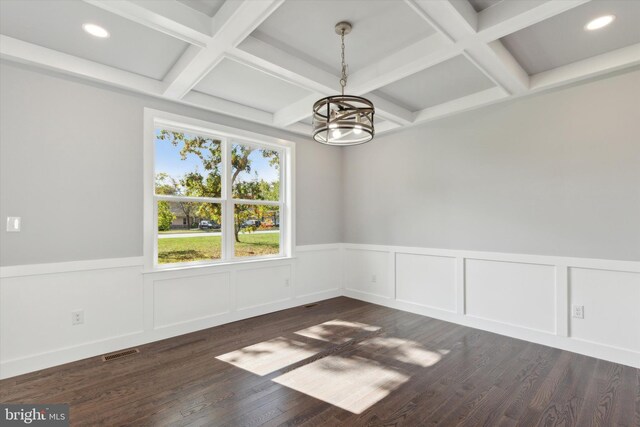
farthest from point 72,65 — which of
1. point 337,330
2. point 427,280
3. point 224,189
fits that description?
point 427,280

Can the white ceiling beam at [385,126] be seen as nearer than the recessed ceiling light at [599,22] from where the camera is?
No

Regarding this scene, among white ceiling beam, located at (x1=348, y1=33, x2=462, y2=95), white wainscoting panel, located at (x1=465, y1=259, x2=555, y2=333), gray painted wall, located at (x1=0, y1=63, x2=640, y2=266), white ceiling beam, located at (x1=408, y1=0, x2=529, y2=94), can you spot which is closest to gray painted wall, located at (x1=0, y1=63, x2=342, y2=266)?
gray painted wall, located at (x1=0, y1=63, x2=640, y2=266)

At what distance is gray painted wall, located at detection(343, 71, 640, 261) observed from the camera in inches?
115

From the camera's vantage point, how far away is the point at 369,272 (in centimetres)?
498

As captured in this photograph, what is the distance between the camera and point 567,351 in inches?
122

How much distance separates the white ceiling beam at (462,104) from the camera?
349cm

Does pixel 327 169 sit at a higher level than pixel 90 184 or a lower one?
higher

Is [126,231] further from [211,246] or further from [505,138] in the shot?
[505,138]

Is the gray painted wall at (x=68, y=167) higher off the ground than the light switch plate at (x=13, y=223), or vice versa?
the gray painted wall at (x=68, y=167)

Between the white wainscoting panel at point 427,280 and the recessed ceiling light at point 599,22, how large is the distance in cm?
257

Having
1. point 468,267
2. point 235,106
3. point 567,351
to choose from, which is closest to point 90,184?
point 235,106

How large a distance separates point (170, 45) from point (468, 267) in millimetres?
3887

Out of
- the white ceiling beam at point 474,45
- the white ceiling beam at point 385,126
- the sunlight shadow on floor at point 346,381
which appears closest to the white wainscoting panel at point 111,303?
the sunlight shadow on floor at point 346,381
